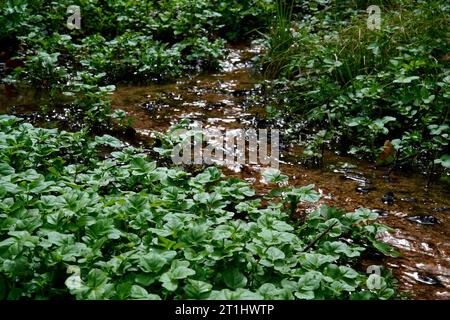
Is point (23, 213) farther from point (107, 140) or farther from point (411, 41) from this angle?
point (411, 41)

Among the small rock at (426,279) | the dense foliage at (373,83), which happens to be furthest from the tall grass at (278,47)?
the small rock at (426,279)

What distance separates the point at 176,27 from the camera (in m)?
6.40

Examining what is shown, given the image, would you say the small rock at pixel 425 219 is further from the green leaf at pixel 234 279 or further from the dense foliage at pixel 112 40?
the dense foliage at pixel 112 40

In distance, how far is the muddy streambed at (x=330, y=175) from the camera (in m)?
2.95

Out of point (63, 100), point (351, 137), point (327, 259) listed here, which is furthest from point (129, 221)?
point (63, 100)

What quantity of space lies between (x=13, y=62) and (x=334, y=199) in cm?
409

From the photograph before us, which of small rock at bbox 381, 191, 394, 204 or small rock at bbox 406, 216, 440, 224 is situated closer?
small rock at bbox 406, 216, 440, 224

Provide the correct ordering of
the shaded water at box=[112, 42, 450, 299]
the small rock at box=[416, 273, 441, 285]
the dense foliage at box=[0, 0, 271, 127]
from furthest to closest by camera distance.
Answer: the dense foliage at box=[0, 0, 271, 127], the shaded water at box=[112, 42, 450, 299], the small rock at box=[416, 273, 441, 285]

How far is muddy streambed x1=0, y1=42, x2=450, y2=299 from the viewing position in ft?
9.66

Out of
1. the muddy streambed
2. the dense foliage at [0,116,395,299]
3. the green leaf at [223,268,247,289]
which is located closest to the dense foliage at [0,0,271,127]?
the muddy streambed

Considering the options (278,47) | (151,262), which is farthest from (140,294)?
(278,47)

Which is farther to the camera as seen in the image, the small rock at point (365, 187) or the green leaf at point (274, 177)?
the small rock at point (365, 187)

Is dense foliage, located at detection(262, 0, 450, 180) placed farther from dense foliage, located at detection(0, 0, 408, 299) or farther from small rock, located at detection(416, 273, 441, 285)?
small rock, located at detection(416, 273, 441, 285)

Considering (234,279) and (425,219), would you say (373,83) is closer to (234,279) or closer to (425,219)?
(425,219)
